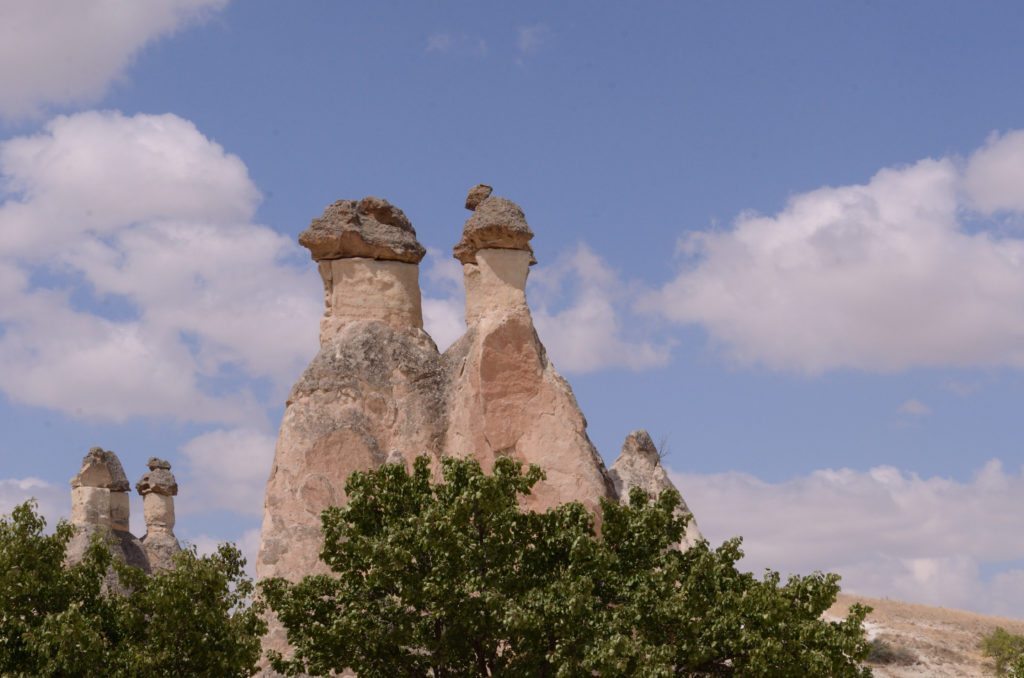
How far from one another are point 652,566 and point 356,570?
5.02 m

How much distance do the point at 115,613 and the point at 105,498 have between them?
2258 centimetres

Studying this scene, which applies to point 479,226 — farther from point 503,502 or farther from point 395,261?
point 503,502

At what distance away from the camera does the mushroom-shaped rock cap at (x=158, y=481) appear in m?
48.7

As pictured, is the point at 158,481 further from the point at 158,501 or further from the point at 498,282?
the point at 498,282

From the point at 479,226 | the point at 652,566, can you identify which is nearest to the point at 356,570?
the point at 652,566

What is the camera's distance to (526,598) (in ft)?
69.7

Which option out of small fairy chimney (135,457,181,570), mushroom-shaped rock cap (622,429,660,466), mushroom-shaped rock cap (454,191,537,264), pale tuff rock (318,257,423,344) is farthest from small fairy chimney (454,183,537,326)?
small fairy chimney (135,457,181,570)

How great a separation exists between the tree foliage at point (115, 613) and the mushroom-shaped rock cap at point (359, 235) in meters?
11.5

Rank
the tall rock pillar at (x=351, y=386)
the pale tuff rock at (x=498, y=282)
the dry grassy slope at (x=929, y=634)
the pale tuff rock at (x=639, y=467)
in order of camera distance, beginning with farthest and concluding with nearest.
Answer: the dry grassy slope at (x=929, y=634) → the pale tuff rock at (x=639, y=467) → the pale tuff rock at (x=498, y=282) → the tall rock pillar at (x=351, y=386)

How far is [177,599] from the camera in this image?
21078mm

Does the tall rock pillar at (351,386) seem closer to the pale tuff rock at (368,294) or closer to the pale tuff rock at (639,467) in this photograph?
the pale tuff rock at (368,294)

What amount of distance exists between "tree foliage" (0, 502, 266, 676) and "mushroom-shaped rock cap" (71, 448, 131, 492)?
2194cm

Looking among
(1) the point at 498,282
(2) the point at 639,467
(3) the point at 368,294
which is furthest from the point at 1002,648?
(3) the point at 368,294

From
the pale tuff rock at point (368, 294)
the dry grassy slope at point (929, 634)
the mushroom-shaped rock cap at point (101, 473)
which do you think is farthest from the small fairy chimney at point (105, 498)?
the dry grassy slope at point (929, 634)
